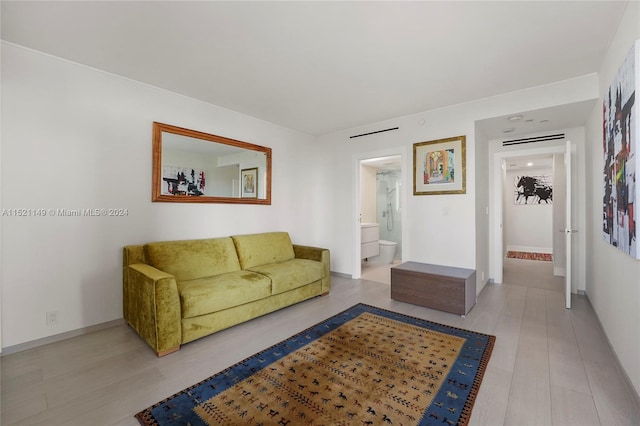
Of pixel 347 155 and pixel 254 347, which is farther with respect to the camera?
pixel 347 155

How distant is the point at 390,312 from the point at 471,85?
270 centimetres

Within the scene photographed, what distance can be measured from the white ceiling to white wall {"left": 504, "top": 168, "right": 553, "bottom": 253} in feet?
17.5

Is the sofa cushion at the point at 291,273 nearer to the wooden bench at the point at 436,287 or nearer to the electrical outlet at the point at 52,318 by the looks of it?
the wooden bench at the point at 436,287

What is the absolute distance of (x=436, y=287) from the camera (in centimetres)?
324

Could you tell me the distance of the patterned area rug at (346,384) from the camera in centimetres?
159

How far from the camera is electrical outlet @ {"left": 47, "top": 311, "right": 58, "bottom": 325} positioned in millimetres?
2461

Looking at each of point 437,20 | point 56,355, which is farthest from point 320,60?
point 56,355

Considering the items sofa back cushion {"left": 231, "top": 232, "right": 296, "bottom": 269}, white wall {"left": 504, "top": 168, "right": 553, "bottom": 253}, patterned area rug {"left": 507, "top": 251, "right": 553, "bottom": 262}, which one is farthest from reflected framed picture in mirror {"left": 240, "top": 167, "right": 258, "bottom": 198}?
white wall {"left": 504, "top": 168, "right": 553, "bottom": 253}

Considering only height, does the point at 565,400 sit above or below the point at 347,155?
below

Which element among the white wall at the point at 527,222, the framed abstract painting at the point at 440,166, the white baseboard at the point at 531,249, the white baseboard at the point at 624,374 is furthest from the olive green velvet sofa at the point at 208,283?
the white baseboard at the point at 531,249

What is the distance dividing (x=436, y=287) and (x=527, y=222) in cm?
650

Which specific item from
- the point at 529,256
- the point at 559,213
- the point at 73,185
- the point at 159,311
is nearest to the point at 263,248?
the point at 159,311

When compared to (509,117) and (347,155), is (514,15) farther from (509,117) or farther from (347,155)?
(347,155)

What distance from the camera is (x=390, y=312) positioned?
10.5ft
